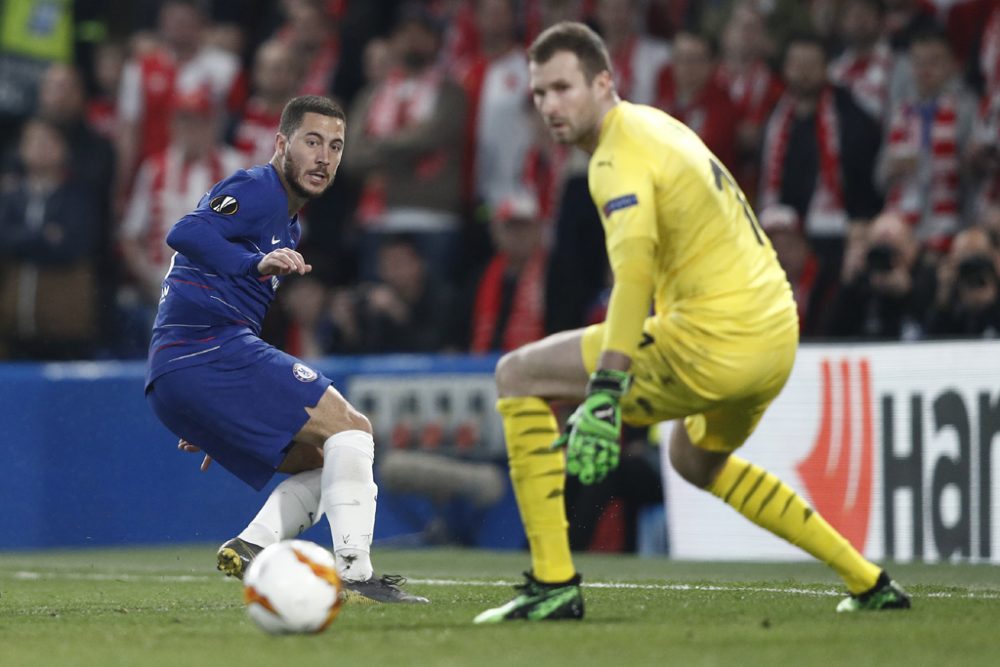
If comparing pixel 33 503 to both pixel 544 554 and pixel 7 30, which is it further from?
pixel 544 554

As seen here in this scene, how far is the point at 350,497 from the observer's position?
707 cm

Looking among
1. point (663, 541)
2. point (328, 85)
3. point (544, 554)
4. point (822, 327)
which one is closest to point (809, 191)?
point (822, 327)

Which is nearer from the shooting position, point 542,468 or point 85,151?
point 542,468

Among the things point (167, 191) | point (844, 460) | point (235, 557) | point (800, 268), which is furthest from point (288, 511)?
point (167, 191)

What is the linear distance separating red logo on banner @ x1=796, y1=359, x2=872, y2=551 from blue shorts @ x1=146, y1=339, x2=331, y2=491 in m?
4.09

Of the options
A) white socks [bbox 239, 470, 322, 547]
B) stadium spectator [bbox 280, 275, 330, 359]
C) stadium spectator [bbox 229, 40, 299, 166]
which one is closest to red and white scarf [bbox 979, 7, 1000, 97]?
stadium spectator [bbox 280, 275, 330, 359]

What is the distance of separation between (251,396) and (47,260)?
24.4 ft

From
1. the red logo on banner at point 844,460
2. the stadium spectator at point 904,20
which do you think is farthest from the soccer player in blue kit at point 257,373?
the stadium spectator at point 904,20

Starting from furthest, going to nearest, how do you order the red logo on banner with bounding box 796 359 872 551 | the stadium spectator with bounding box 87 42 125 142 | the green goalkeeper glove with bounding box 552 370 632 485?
the stadium spectator with bounding box 87 42 125 142, the red logo on banner with bounding box 796 359 872 551, the green goalkeeper glove with bounding box 552 370 632 485

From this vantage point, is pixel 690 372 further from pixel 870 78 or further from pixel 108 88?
pixel 108 88

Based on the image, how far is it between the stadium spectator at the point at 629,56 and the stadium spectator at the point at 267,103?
260cm

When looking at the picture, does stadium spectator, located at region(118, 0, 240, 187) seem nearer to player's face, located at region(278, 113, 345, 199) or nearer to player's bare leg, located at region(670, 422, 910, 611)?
player's face, located at region(278, 113, 345, 199)

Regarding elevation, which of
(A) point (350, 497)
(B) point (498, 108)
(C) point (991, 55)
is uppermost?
(C) point (991, 55)

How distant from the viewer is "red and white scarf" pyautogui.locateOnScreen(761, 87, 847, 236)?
11.9 meters
